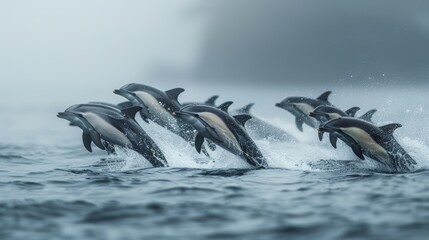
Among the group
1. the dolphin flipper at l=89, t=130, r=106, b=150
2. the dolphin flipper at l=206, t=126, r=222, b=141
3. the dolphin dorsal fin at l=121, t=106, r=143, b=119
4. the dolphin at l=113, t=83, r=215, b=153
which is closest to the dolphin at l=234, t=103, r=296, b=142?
the dolphin at l=113, t=83, r=215, b=153

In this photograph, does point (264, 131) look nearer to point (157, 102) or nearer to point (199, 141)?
point (157, 102)

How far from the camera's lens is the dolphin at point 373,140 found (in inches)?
618

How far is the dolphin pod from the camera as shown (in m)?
15.8

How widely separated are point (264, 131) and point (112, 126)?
11194 mm

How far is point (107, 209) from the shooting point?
10.9 m

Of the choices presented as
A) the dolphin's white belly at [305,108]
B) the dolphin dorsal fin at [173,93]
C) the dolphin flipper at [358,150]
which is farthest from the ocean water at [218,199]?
the dolphin's white belly at [305,108]

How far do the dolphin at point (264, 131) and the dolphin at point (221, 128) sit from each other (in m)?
9.02

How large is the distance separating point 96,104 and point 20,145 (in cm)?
1339

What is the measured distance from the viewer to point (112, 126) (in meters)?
16.7

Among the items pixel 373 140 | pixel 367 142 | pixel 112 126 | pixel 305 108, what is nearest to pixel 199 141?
pixel 112 126

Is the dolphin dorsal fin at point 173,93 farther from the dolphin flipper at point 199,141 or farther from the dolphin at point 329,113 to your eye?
the dolphin at point 329,113

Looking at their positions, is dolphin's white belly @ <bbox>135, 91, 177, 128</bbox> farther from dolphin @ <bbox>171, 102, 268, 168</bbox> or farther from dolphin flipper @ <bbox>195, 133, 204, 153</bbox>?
dolphin flipper @ <bbox>195, 133, 204, 153</bbox>

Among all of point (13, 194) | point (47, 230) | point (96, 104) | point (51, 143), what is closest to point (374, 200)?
point (47, 230)

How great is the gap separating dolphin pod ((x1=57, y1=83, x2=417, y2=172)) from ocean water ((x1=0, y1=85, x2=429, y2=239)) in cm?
36
